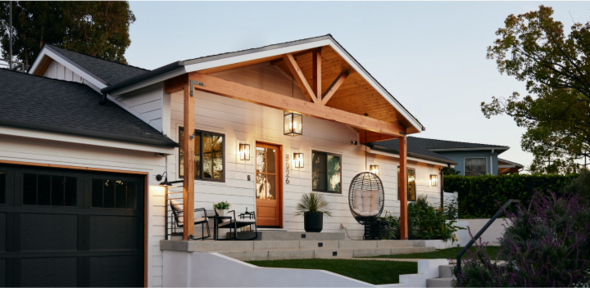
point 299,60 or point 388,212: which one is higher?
point 299,60

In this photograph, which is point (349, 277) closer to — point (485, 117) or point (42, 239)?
point (42, 239)

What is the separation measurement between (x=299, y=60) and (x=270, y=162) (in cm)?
229

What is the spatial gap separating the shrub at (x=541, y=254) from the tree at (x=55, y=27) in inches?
910

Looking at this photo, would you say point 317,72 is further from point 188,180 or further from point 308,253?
point 188,180

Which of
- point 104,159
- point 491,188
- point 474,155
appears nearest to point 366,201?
point 104,159

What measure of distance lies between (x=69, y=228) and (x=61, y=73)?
5.31m

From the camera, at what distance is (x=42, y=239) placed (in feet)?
25.0

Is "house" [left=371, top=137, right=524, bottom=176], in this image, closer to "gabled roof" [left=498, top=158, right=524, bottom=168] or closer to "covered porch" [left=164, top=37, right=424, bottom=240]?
"gabled roof" [left=498, top=158, right=524, bottom=168]

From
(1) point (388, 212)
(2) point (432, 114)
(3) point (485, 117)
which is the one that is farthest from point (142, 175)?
(2) point (432, 114)

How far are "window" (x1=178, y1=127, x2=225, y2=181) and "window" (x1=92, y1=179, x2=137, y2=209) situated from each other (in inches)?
59.8

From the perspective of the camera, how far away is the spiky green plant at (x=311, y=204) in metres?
11.9

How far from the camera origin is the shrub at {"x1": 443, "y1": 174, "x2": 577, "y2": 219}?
18141mm

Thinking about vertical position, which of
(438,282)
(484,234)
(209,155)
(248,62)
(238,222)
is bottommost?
(484,234)

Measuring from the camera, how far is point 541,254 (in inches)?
215
